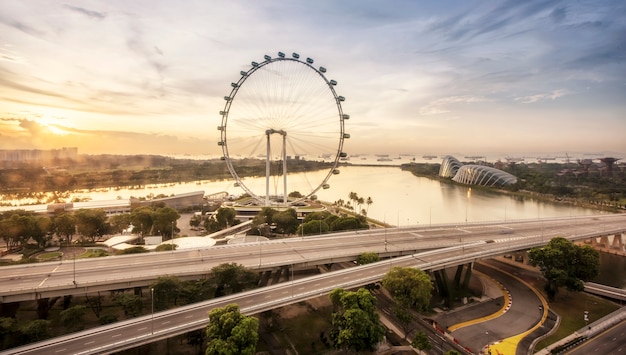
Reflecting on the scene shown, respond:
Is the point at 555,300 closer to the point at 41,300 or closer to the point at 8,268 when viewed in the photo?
the point at 41,300

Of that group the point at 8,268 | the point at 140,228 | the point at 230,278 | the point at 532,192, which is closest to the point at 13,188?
the point at 140,228

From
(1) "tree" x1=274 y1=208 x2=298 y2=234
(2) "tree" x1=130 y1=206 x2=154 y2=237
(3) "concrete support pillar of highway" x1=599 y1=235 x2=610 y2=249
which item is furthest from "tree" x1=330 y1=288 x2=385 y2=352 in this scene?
(3) "concrete support pillar of highway" x1=599 y1=235 x2=610 y2=249

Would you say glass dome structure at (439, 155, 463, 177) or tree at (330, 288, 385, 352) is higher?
glass dome structure at (439, 155, 463, 177)

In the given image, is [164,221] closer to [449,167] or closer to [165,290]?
[165,290]

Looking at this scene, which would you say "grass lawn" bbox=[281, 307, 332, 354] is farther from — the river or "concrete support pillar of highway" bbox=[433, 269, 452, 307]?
the river

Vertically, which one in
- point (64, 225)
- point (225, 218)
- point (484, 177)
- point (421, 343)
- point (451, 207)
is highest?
point (484, 177)

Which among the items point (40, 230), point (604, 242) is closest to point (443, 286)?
point (604, 242)
